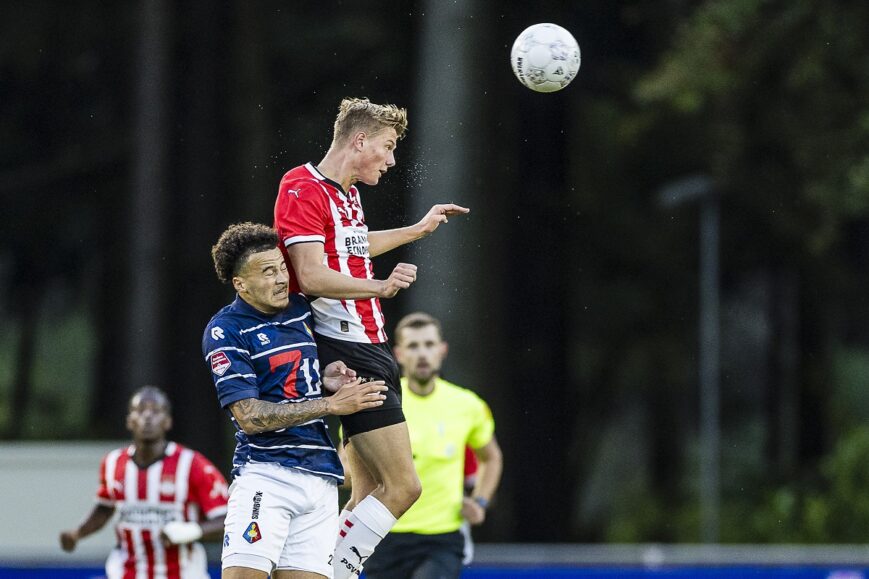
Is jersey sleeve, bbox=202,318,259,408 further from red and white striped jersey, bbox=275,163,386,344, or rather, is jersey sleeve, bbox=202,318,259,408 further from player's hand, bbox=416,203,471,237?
player's hand, bbox=416,203,471,237

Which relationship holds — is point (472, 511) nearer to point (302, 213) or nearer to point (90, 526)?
point (90, 526)

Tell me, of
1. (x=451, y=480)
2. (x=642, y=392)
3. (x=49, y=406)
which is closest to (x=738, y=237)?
(x=642, y=392)

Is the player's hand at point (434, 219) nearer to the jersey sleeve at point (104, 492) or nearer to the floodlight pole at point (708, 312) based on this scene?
the jersey sleeve at point (104, 492)

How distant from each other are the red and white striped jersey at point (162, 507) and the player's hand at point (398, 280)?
3105mm

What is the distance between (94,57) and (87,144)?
114 cm

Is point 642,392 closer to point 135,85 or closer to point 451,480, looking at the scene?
point 135,85

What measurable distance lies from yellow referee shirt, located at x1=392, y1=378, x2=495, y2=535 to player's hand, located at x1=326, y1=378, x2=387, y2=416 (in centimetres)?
250

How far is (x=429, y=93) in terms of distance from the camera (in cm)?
1518

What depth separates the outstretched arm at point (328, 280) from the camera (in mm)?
6574

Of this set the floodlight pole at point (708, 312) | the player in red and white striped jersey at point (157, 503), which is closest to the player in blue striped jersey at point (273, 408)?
the player in red and white striped jersey at point (157, 503)

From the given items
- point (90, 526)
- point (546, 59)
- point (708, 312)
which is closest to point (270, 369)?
point (546, 59)

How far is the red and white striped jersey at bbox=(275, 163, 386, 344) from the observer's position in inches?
264

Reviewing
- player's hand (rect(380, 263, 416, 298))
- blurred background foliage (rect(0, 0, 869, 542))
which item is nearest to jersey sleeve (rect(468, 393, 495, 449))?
player's hand (rect(380, 263, 416, 298))

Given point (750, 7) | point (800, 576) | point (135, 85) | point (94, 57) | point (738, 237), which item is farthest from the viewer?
point (738, 237)
